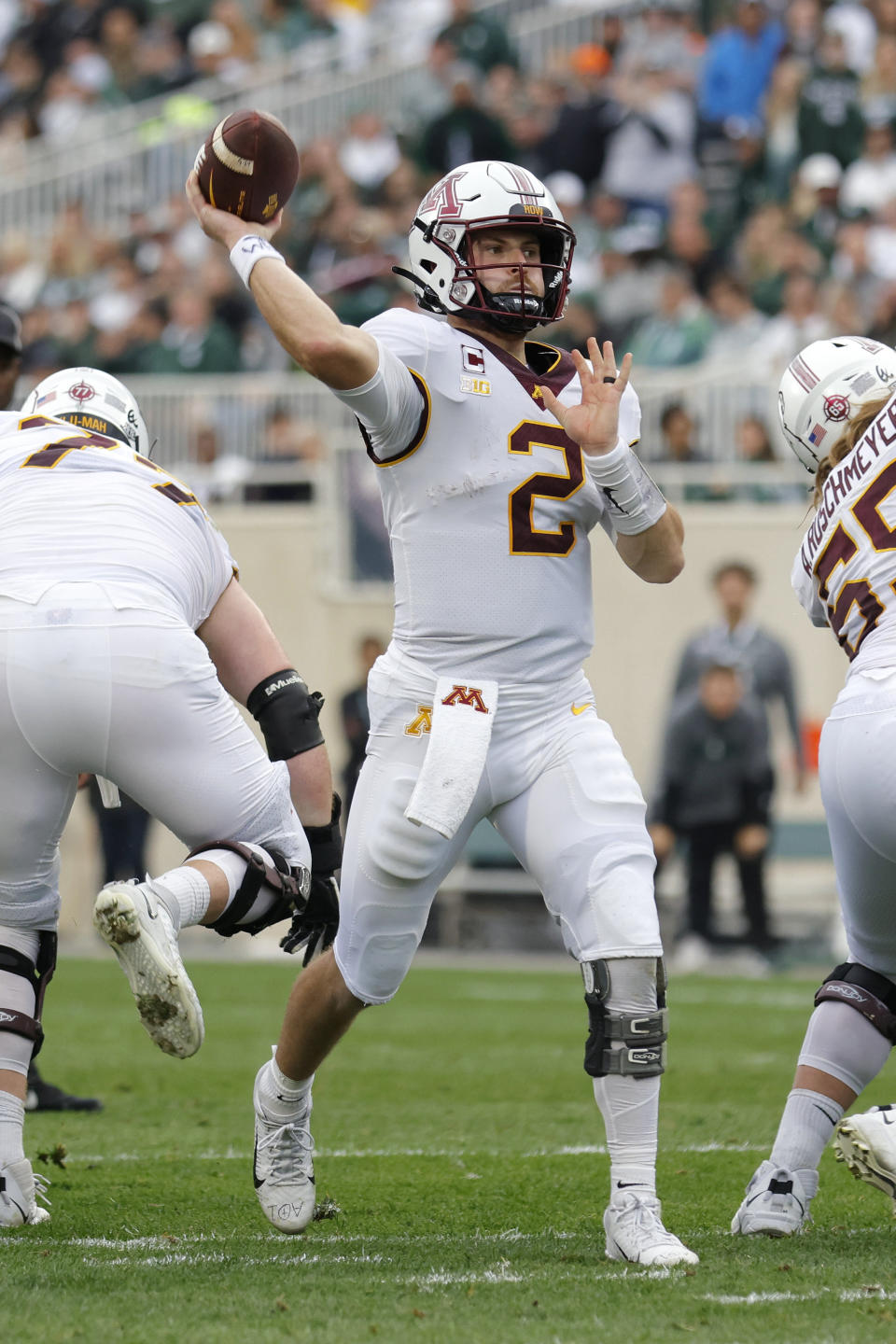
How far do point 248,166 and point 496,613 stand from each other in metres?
1.11

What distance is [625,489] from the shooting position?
432 cm

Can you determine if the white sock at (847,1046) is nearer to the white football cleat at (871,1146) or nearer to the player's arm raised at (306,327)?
the white football cleat at (871,1146)

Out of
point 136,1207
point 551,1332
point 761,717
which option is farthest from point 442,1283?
point 761,717

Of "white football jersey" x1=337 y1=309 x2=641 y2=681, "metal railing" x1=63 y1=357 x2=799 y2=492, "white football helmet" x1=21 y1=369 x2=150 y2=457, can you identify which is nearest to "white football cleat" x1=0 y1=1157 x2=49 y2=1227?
"white football jersey" x1=337 y1=309 x2=641 y2=681

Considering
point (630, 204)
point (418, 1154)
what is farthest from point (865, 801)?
point (630, 204)

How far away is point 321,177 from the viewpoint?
1633cm

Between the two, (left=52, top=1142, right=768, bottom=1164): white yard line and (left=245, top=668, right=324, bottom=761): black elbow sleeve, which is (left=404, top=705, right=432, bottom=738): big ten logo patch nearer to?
(left=245, top=668, right=324, bottom=761): black elbow sleeve

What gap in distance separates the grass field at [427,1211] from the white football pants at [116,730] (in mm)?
898

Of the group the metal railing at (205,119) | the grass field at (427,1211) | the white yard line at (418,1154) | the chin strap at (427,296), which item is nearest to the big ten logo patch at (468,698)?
the chin strap at (427,296)

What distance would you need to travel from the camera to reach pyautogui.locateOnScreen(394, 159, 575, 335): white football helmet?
457cm

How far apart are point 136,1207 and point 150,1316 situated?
1352mm

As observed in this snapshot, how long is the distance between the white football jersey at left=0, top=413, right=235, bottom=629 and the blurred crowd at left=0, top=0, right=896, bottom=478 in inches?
350

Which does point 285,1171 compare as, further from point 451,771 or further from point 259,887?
point 451,771

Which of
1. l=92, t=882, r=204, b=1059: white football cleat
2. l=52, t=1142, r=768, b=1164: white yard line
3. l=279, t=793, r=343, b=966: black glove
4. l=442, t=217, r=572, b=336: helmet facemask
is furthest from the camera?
l=52, t=1142, r=768, b=1164: white yard line
